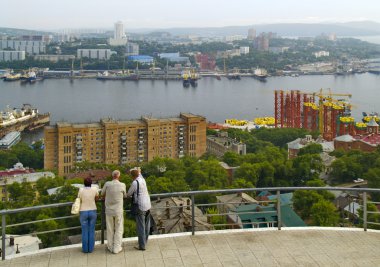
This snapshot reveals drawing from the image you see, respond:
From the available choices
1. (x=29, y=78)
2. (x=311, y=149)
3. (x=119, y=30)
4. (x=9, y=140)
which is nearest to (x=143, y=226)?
(x=311, y=149)

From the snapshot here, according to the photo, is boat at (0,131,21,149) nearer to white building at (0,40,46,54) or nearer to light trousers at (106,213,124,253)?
light trousers at (106,213,124,253)

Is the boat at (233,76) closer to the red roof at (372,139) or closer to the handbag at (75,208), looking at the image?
the red roof at (372,139)

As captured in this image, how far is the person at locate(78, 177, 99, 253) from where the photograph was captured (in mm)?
1203

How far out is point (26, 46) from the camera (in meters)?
39.7

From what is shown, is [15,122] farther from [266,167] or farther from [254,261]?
[254,261]

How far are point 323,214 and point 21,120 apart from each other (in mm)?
10929

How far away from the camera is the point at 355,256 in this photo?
1.20 metres

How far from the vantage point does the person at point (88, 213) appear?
1203 millimetres

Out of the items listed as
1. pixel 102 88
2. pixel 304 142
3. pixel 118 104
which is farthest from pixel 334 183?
pixel 102 88

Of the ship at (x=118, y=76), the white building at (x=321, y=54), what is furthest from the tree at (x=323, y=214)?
the white building at (x=321, y=54)

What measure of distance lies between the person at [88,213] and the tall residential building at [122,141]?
6.70m

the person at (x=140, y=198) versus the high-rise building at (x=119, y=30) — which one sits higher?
the high-rise building at (x=119, y=30)

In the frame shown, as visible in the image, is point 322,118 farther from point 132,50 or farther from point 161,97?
point 132,50

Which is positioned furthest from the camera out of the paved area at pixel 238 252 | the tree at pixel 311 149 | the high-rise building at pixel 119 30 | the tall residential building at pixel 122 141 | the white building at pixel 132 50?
the high-rise building at pixel 119 30
